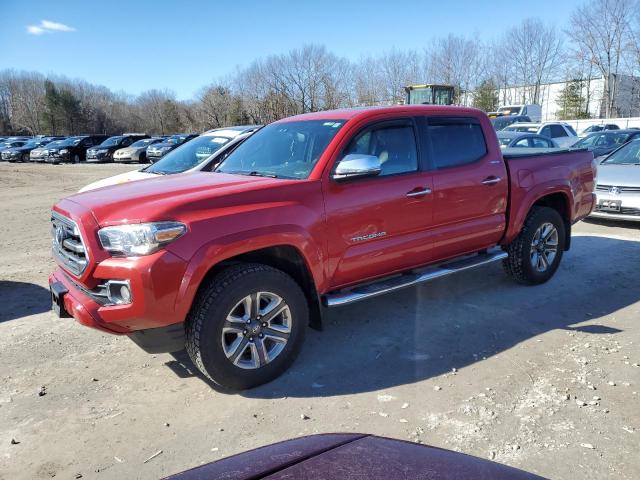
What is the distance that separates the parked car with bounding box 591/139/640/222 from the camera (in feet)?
26.9

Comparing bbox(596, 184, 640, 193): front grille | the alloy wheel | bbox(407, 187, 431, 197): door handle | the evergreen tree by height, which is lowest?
the alloy wheel

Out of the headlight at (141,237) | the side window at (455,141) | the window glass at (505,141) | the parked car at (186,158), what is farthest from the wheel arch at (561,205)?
the window glass at (505,141)

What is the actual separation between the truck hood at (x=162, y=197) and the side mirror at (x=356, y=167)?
40 centimetres

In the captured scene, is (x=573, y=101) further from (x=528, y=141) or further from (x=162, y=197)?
(x=162, y=197)

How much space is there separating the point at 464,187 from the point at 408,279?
1061mm

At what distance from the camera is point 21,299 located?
5457 millimetres

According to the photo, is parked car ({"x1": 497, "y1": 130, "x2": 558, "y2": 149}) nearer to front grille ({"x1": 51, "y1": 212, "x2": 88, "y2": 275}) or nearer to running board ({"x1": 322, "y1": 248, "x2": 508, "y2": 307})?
running board ({"x1": 322, "y1": 248, "x2": 508, "y2": 307})

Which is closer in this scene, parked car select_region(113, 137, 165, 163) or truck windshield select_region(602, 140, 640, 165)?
truck windshield select_region(602, 140, 640, 165)

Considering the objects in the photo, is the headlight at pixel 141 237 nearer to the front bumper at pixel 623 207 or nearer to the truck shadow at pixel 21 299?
the truck shadow at pixel 21 299

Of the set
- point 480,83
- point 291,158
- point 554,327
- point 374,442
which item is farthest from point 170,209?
point 480,83

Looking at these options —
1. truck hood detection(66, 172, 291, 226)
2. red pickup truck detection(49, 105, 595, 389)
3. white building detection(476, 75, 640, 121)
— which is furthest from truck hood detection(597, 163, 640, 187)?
white building detection(476, 75, 640, 121)

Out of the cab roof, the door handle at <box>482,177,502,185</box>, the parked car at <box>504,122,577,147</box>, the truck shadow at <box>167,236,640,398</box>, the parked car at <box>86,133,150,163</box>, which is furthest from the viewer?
the parked car at <box>86,133,150,163</box>

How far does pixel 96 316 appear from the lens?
3.15 meters

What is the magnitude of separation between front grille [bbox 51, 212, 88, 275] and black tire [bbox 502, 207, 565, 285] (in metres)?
4.20
